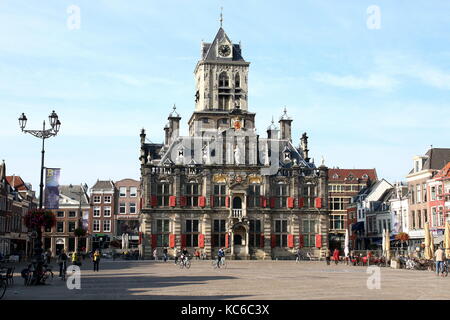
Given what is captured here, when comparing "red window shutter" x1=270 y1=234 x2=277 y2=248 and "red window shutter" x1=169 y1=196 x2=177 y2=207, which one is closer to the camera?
"red window shutter" x1=169 y1=196 x2=177 y2=207

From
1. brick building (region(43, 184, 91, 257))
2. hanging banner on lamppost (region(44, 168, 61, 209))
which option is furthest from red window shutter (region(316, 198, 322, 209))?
brick building (region(43, 184, 91, 257))

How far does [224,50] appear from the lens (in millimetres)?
83938

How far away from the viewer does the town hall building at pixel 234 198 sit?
Result: 69812mm

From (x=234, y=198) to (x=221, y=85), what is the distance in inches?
776

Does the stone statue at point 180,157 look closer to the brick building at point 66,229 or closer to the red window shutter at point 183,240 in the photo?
the red window shutter at point 183,240

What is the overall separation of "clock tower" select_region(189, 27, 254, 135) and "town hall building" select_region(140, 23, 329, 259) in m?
5.04

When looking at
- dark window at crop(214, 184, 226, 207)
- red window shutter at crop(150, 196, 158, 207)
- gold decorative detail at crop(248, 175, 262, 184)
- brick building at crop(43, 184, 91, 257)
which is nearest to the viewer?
red window shutter at crop(150, 196, 158, 207)

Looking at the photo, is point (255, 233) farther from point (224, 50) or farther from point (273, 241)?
point (224, 50)

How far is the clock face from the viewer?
83.8 metres

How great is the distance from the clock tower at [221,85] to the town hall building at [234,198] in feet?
16.5

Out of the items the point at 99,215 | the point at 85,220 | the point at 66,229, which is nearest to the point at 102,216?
the point at 99,215

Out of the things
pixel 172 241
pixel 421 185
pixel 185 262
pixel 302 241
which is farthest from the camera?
pixel 302 241

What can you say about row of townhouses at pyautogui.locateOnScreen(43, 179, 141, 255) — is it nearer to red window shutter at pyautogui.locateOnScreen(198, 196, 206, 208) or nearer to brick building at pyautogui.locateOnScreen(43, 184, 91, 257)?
brick building at pyautogui.locateOnScreen(43, 184, 91, 257)

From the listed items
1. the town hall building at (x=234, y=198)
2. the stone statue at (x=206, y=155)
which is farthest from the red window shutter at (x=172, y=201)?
the stone statue at (x=206, y=155)
